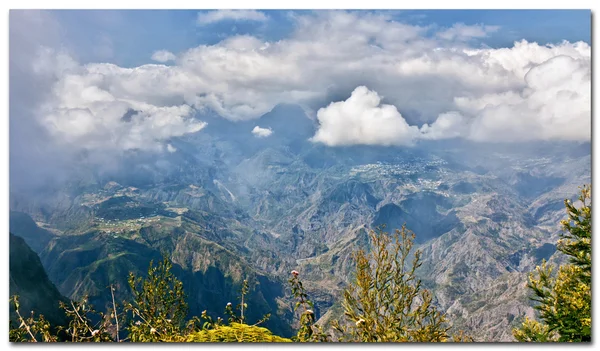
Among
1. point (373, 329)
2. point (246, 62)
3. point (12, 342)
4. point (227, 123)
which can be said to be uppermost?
point (246, 62)

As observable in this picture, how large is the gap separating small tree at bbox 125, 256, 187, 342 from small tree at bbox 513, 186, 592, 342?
704 cm

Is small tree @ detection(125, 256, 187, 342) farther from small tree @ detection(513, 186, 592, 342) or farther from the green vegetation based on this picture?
small tree @ detection(513, 186, 592, 342)

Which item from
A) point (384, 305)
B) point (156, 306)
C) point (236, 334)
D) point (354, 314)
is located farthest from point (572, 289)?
point (156, 306)

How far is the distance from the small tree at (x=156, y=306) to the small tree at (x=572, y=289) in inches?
277

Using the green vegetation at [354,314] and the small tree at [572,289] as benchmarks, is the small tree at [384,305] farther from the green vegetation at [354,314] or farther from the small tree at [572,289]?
the small tree at [572,289]

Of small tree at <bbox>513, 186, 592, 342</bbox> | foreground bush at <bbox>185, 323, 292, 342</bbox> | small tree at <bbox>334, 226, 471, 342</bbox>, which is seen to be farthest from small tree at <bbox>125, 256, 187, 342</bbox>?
small tree at <bbox>513, 186, 592, 342</bbox>

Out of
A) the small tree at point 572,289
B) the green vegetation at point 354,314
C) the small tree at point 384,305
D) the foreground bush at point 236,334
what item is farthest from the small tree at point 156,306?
the small tree at point 572,289

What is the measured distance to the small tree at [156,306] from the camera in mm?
6645

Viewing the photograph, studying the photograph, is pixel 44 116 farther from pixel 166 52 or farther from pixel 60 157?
pixel 60 157

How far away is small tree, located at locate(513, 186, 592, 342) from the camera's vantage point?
327 inches

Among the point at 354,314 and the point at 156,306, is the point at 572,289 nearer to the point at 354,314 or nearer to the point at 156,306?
the point at 354,314

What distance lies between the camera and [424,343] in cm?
761

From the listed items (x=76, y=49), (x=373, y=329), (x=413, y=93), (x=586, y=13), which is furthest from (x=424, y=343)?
(x=76, y=49)

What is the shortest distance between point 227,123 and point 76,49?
17.1 ft
